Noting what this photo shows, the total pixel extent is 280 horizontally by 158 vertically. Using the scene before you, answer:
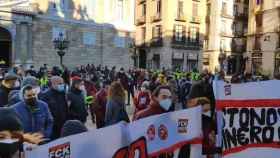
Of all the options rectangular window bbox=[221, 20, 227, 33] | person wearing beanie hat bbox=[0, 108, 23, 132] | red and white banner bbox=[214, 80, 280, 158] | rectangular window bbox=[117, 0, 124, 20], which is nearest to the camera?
person wearing beanie hat bbox=[0, 108, 23, 132]

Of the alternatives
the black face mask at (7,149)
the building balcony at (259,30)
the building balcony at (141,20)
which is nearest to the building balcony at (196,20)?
the building balcony at (141,20)

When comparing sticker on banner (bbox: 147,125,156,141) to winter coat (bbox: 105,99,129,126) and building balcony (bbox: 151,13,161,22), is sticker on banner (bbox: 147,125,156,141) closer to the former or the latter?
winter coat (bbox: 105,99,129,126)

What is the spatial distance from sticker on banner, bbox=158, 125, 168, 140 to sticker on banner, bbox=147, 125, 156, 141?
3.0 inches

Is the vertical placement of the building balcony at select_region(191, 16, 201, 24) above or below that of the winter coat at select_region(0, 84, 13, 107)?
above

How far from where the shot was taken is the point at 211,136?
227 inches

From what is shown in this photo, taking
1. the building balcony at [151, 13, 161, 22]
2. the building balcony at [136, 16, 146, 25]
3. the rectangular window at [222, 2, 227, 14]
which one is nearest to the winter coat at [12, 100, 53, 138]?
the building balcony at [151, 13, 161, 22]

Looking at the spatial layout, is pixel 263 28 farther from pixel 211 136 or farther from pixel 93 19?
pixel 211 136

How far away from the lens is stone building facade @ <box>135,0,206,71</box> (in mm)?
51844

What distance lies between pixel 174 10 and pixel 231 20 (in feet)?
27.3

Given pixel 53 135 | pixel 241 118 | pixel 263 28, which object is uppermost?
pixel 263 28

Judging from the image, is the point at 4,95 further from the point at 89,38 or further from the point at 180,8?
the point at 180,8

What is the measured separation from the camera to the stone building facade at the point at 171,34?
170ft

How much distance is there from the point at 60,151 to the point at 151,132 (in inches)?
44.5

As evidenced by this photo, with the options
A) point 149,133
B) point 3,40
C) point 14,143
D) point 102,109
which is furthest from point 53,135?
point 3,40
